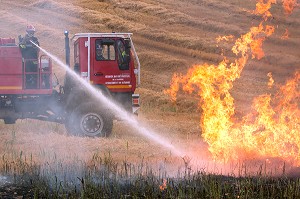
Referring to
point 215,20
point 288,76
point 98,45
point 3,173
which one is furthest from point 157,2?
point 3,173

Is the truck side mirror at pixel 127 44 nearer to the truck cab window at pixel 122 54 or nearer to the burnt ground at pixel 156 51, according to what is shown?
the truck cab window at pixel 122 54

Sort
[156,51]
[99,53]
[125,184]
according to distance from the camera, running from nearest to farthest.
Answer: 1. [125,184]
2. [99,53]
3. [156,51]

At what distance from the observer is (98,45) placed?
1841cm

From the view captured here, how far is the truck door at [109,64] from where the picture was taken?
60.3 feet

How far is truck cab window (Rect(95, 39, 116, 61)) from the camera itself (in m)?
18.4

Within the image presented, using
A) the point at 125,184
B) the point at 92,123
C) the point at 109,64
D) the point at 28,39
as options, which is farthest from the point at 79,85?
the point at 125,184

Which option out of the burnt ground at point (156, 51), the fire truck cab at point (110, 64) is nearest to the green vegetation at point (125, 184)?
the burnt ground at point (156, 51)

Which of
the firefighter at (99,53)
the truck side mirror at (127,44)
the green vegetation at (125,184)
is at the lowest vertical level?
the green vegetation at (125,184)

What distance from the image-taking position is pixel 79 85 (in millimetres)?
18625

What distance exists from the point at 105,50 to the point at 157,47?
19.6m

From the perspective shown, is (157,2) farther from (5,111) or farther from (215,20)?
(5,111)

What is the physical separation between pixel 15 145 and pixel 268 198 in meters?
8.57

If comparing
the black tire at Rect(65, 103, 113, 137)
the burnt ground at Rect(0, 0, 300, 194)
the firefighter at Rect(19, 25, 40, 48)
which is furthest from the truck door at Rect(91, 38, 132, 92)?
the firefighter at Rect(19, 25, 40, 48)

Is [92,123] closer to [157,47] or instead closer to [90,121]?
[90,121]
